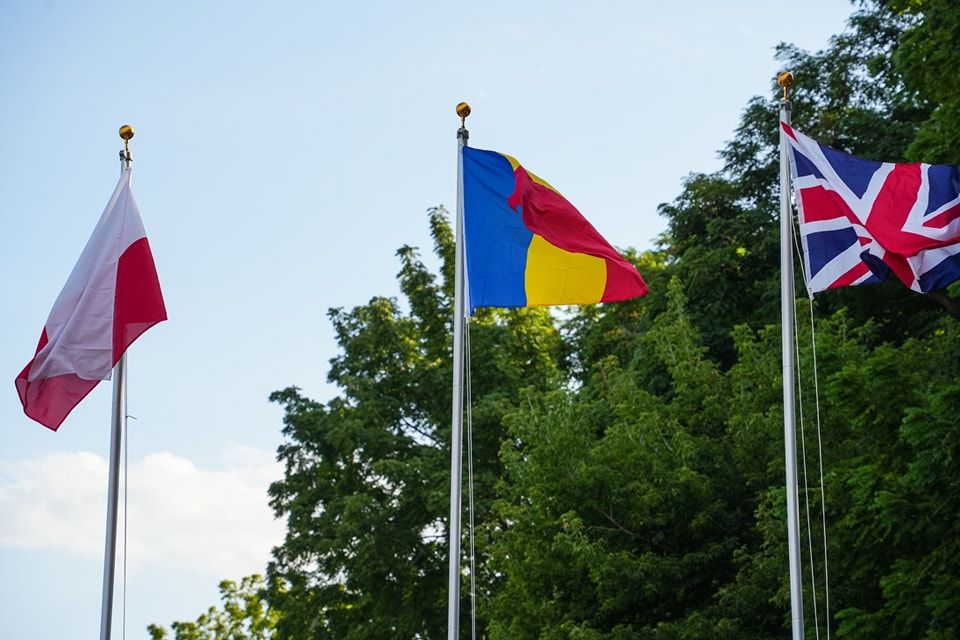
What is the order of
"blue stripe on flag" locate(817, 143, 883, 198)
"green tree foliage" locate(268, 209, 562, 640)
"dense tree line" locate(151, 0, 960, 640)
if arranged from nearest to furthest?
"blue stripe on flag" locate(817, 143, 883, 198)
"dense tree line" locate(151, 0, 960, 640)
"green tree foliage" locate(268, 209, 562, 640)

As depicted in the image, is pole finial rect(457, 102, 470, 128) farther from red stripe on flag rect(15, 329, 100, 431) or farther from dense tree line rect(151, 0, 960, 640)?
dense tree line rect(151, 0, 960, 640)

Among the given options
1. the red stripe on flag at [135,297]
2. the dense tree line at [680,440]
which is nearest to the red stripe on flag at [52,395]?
the red stripe on flag at [135,297]

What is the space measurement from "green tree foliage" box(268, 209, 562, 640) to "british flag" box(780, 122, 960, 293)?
18551 millimetres

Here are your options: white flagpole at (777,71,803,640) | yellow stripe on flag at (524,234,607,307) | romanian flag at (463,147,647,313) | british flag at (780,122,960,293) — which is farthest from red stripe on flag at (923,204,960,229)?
yellow stripe on flag at (524,234,607,307)

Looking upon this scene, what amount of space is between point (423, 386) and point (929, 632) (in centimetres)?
1868

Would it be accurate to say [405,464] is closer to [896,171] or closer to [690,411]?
[690,411]

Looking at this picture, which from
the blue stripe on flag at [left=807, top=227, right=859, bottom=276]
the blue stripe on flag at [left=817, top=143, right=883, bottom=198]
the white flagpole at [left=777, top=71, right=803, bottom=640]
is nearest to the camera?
the white flagpole at [left=777, top=71, right=803, bottom=640]

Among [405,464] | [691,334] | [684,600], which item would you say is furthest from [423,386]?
[684,600]

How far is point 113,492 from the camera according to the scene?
13242 mm

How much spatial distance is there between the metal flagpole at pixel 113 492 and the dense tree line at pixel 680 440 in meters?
9.66

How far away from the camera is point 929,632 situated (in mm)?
17719

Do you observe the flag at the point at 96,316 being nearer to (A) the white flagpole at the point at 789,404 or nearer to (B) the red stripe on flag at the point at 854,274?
(A) the white flagpole at the point at 789,404

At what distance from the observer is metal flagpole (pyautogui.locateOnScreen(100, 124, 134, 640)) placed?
12984 millimetres

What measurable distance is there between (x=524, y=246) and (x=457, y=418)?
210 cm
